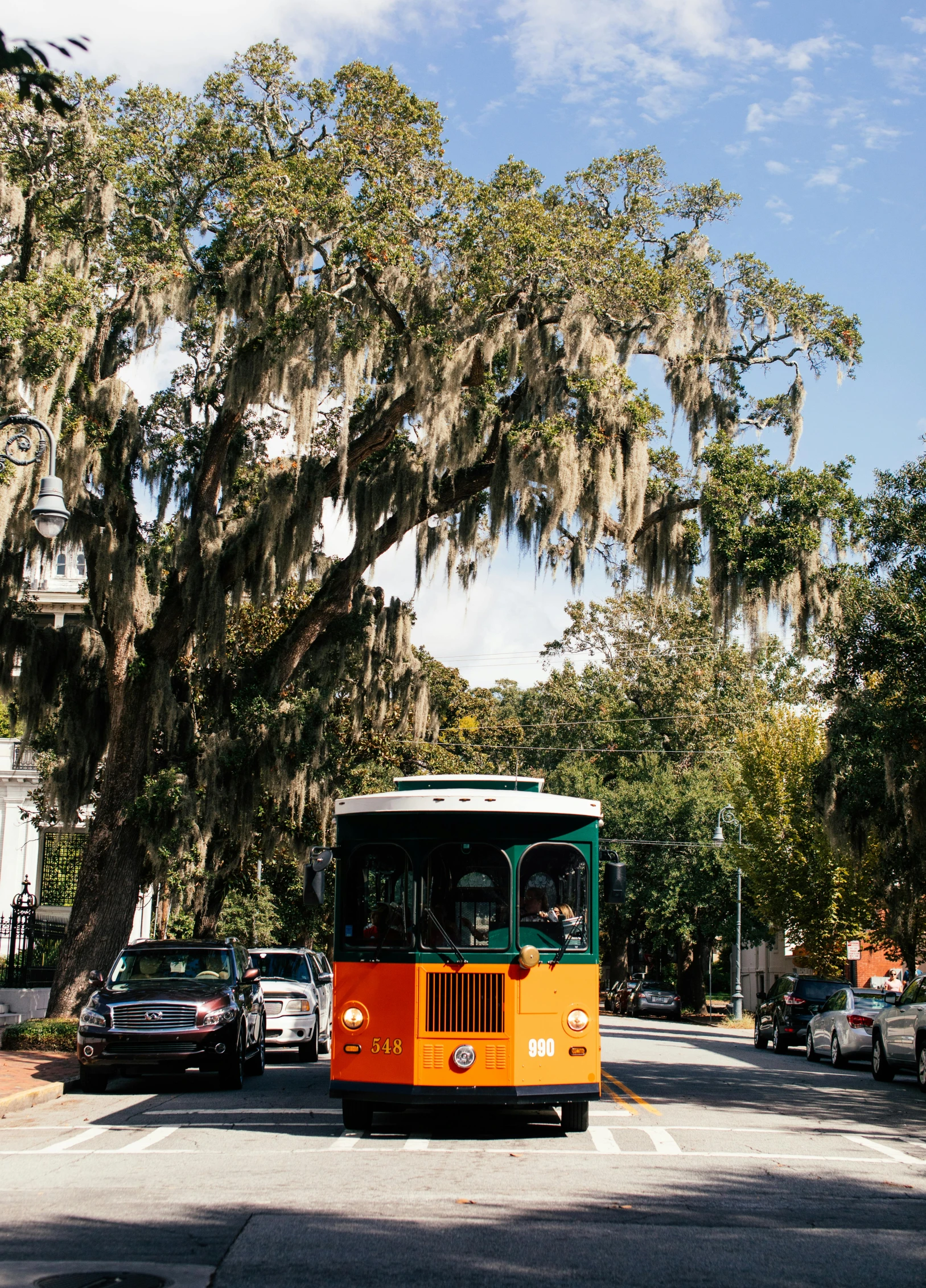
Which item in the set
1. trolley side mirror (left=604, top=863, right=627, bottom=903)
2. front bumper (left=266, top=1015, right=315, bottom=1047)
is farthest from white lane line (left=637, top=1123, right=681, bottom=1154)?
front bumper (left=266, top=1015, right=315, bottom=1047)

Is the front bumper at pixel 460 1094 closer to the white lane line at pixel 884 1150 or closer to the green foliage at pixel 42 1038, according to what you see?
the white lane line at pixel 884 1150

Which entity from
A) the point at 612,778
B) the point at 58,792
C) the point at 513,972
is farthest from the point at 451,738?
the point at 513,972

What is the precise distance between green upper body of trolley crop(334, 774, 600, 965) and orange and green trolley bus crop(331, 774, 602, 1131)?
1 centimetres

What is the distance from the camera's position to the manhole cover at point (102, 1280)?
587 centimetres

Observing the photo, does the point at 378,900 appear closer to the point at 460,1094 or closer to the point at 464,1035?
the point at 464,1035

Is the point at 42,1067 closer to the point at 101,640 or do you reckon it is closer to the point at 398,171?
the point at 101,640

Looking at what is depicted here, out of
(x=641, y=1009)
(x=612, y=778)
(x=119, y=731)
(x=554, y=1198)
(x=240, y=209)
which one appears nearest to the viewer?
(x=554, y=1198)

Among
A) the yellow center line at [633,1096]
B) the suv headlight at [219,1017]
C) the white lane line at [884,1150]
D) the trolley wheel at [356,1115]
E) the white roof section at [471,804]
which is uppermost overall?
the white roof section at [471,804]

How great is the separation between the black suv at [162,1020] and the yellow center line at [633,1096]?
→ 15.2 feet

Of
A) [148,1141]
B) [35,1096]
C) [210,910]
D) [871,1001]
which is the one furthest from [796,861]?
[148,1141]

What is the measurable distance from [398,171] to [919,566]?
1010cm

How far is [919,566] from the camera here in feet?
59.5

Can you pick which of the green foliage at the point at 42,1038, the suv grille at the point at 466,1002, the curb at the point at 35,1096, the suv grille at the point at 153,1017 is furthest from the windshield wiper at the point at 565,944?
the green foliage at the point at 42,1038

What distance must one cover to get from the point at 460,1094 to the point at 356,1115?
1.18 m
